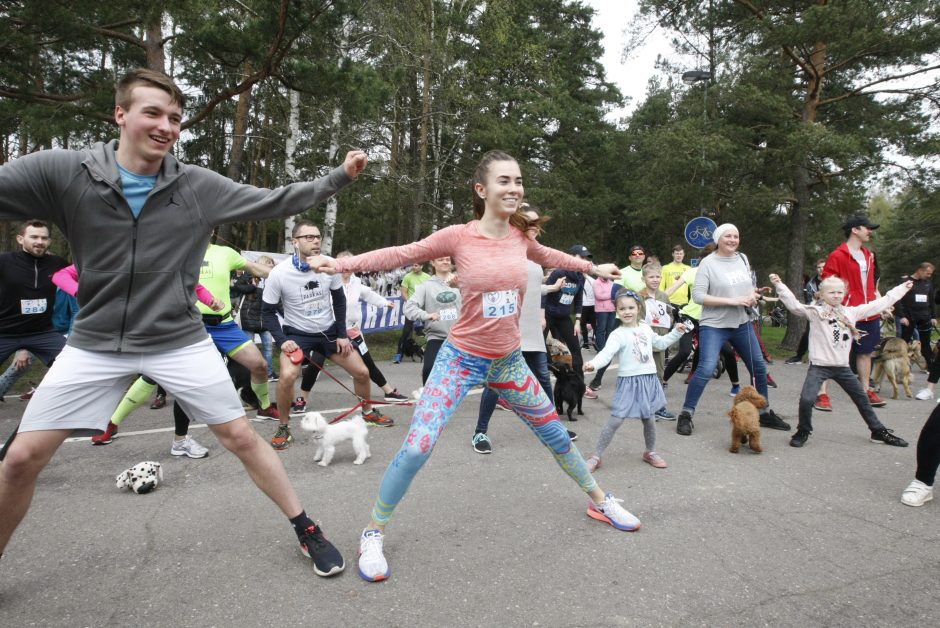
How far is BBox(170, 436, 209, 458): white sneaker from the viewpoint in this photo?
4922 millimetres

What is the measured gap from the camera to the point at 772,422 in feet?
19.7

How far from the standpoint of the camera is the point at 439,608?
262 cm

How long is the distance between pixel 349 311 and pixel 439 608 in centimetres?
610

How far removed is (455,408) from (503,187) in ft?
3.93

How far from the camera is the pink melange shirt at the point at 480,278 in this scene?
3.05m

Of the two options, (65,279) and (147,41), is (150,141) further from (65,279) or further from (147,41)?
(147,41)

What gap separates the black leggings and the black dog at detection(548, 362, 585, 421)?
3.06 meters

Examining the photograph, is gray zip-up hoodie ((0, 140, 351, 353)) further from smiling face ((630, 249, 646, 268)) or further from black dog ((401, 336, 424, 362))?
black dog ((401, 336, 424, 362))

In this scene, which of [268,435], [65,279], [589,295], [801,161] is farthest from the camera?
[801,161]

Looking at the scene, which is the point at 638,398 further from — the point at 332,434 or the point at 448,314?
the point at 332,434

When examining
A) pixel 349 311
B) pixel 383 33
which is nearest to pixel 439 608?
pixel 349 311

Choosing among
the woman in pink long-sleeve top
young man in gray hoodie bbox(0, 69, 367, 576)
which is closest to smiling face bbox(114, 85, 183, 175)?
young man in gray hoodie bbox(0, 69, 367, 576)

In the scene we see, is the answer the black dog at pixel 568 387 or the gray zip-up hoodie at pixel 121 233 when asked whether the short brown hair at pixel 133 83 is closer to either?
the gray zip-up hoodie at pixel 121 233

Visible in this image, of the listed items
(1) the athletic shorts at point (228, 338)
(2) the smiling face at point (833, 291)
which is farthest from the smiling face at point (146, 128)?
(2) the smiling face at point (833, 291)
